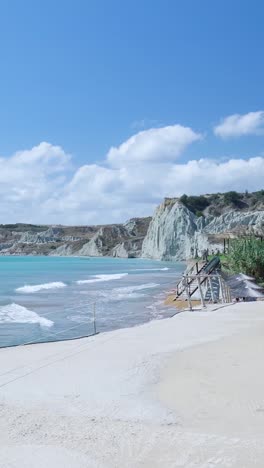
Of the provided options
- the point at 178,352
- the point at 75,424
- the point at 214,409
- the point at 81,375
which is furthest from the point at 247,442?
the point at 178,352

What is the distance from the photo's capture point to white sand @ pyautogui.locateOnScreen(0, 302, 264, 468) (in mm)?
5281

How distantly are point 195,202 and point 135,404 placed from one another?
6220 inches

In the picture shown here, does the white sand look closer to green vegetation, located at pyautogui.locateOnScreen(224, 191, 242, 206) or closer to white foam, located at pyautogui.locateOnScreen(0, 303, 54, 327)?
white foam, located at pyautogui.locateOnScreen(0, 303, 54, 327)

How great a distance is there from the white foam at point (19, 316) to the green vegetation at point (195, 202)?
13068cm

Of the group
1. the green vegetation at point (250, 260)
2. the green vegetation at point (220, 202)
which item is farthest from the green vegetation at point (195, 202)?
the green vegetation at point (250, 260)

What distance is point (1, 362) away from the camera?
32.8 feet

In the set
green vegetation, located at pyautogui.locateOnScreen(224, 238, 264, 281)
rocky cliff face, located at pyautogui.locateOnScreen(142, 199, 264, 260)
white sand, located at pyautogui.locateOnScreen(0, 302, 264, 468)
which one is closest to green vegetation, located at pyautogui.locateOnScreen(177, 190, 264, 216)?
rocky cliff face, located at pyautogui.locateOnScreen(142, 199, 264, 260)

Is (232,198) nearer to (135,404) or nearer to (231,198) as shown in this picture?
(231,198)

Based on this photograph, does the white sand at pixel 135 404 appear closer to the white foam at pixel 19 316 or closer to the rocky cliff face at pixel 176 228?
the white foam at pixel 19 316

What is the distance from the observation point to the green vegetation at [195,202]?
159625 millimetres

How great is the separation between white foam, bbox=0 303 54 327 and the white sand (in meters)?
10.7

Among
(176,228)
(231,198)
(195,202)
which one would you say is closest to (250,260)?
(176,228)

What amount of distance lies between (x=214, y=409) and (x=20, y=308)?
23214mm

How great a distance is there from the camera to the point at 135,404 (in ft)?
23.1
